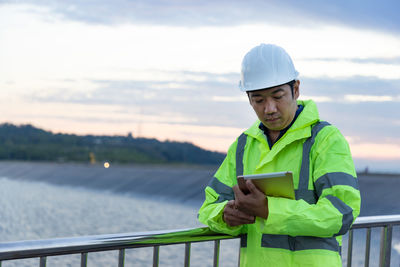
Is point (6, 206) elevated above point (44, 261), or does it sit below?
below

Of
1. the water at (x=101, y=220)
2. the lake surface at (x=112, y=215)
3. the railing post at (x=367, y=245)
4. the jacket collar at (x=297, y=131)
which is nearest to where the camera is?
the jacket collar at (x=297, y=131)

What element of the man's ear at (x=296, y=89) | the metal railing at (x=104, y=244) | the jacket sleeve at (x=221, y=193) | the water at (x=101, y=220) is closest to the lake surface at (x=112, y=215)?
the water at (x=101, y=220)

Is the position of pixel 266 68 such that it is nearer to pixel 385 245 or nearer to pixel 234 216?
pixel 234 216

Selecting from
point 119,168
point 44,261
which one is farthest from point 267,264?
point 119,168

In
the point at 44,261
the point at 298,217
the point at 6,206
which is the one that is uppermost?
the point at 298,217

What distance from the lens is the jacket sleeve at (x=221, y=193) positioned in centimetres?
305

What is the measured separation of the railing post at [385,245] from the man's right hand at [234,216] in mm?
1844

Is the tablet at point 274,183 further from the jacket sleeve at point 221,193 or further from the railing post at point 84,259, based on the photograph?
the railing post at point 84,259

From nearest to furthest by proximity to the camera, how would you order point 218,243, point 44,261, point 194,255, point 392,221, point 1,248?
point 1,248 → point 44,261 → point 218,243 → point 392,221 → point 194,255

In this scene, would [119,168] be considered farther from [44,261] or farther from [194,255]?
[44,261]

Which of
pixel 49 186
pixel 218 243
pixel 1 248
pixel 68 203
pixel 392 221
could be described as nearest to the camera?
pixel 1 248

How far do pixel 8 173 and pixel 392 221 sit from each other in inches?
4549

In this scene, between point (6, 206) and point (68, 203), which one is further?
point (6, 206)

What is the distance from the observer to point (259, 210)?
2.70 metres
